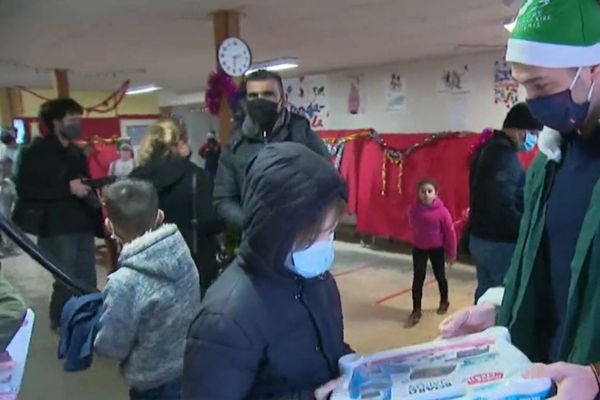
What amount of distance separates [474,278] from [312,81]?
15.0ft

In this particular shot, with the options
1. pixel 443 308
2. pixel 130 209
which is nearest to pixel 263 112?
pixel 130 209

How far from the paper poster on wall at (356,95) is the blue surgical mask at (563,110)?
276 inches

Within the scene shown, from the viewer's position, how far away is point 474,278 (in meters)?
5.62

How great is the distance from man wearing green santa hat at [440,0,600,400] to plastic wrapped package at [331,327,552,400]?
0.18m

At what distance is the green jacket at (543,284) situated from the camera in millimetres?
1051

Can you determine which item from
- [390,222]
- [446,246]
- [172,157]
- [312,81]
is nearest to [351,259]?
[390,222]

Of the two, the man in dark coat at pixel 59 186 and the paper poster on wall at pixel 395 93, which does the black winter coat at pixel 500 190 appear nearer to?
the man in dark coat at pixel 59 186

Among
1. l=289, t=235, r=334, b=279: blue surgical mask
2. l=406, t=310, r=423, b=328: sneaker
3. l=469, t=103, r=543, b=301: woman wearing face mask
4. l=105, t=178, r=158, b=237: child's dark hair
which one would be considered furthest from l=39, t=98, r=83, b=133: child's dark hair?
l=289, t=235, r=334, b=279: blue surgical mask

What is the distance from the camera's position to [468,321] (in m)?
1.28

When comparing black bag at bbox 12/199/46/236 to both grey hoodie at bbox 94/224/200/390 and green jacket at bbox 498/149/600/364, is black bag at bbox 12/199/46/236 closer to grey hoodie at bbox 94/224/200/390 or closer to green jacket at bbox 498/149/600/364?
grey hoodie at bbox 94/224/200/390

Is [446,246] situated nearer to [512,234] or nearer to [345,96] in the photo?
[512,234]

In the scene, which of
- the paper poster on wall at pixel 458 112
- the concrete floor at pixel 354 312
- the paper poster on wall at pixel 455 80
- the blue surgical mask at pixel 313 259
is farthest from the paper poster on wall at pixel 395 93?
the blue surgical mask at pixel 313 259

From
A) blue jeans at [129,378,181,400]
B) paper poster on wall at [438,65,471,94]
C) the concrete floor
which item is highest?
paper poster on wall at [438,65,471,94]

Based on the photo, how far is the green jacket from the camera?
1.05 meters
